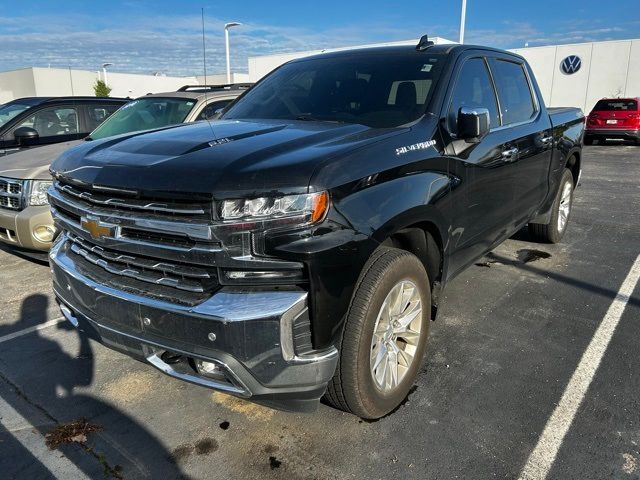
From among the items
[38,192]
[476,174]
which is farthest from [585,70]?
[38,192]

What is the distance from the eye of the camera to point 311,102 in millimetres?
3559

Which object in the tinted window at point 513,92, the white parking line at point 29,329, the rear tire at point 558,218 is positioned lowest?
the white parking line at point 29,329

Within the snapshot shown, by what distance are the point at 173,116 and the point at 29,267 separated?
7.42 ft

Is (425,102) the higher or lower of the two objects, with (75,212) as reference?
higher

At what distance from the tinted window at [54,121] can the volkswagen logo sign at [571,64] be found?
25.5 m


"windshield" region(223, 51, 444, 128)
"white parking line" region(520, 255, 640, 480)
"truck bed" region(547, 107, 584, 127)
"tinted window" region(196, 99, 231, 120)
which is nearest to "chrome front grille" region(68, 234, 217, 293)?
"windshield" region(223, 51, 444, 128)

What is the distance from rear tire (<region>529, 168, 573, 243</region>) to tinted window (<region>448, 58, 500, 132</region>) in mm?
2057

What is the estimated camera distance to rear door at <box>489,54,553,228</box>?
13.4 feet

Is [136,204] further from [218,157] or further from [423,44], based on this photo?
[423,44]

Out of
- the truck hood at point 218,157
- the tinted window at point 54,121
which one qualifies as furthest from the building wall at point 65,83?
the truck hood at point 218,157

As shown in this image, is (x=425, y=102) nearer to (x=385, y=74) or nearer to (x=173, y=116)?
(x=385, y=74)

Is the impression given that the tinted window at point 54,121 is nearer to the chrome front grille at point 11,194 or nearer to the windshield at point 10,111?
the windshield at point 10,111

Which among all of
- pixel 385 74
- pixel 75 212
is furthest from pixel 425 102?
pixel 75 212

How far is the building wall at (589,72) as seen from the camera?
2448cm
